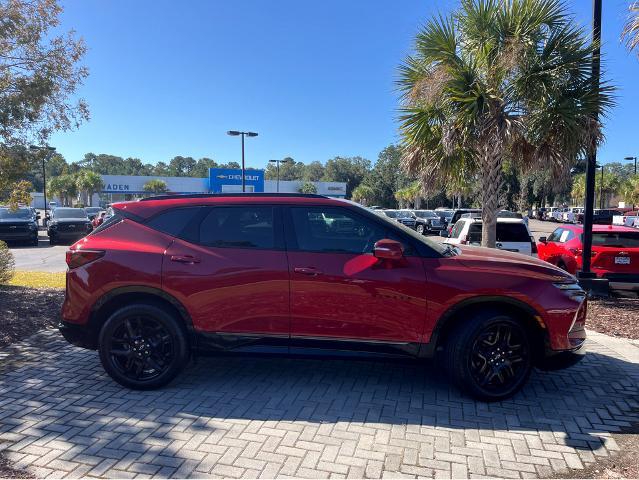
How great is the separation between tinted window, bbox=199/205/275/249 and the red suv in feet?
0.03

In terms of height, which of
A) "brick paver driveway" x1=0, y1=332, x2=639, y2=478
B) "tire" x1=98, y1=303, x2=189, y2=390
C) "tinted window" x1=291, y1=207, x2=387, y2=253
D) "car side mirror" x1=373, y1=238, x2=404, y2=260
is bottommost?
"brick paver driveway" x1=0, y1=332, x2=639, y2=478

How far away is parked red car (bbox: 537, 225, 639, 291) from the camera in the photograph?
27.7 feet

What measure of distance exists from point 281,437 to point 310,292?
3.92ft

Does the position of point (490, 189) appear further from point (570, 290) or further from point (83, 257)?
point (83, 257)

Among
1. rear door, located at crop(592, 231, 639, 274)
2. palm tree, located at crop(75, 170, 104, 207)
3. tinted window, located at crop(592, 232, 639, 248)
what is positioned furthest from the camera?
palm tree, located at crop(75, 170, 104, 207)

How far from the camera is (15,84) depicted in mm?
7215

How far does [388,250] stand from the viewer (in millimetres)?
3859

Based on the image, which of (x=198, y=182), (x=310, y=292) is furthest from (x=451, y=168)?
(x=198, y=182)

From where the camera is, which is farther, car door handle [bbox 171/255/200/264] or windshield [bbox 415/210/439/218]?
windshield [bbox 415/210/439/218]

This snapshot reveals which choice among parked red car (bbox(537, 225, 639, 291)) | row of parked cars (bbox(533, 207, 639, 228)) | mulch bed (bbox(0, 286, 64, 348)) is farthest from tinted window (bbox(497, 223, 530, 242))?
row of parked cars (bbox(533, 207, 639, 228))

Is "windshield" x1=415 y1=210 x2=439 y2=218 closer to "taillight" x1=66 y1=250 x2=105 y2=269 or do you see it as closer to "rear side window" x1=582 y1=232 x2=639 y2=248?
"rear side window" x1=582 y1=232 x2=639 y2=248

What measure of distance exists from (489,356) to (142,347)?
314 cm

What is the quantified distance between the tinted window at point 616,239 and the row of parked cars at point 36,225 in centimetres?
1709

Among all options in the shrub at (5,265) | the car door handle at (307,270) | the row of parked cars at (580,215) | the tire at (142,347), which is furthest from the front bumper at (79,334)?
the row of parked cars at (580,215)
